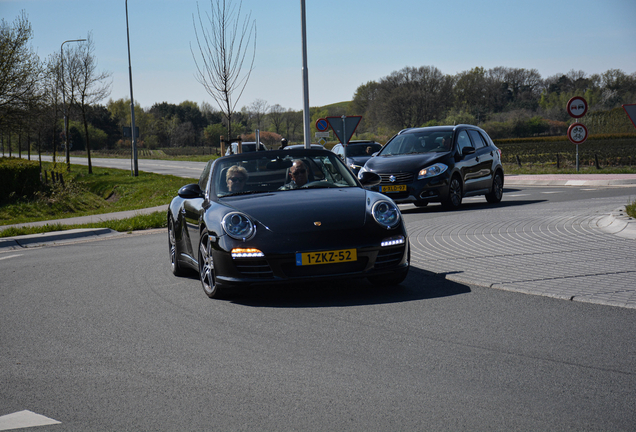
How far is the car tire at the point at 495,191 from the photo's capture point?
638 inches

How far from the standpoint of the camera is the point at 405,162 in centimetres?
1470

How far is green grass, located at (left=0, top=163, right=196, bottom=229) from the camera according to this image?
20.6m

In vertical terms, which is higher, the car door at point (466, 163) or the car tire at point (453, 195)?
the car door at point (466, 163)

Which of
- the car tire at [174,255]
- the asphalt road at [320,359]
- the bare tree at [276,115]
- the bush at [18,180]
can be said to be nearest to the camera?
the asphalt road at [320,359]

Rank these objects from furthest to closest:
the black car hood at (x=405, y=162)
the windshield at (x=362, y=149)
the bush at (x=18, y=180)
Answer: the windshield at (x=362, y=149) < the bush at (x=18, y=180) < the black car hood at (x=405, y=162)

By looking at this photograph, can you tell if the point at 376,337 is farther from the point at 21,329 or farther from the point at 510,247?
the point at 510,247

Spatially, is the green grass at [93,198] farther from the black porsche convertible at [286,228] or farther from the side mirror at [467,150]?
the black porsche convertible at [286,228]

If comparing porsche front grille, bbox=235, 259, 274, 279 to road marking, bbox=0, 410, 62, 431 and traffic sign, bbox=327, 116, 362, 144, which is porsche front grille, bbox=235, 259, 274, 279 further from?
traffic sign, bbox=327, 116, 362, 144

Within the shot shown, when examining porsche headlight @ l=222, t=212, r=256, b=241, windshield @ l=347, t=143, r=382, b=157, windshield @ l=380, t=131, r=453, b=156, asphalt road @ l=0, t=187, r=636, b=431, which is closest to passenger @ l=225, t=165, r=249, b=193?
porsche headlight @ l=222, t=212, r=256, b=241

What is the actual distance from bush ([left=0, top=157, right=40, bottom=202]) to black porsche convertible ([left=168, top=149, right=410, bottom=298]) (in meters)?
18.1

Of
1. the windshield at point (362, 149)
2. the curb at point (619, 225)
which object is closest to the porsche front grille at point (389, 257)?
the curb at point (619, 225)

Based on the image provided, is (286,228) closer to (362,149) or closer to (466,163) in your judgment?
(466,163)

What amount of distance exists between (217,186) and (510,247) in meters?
3.98

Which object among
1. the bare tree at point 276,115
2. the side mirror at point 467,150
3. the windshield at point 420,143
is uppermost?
the bare tree at point 276,115
